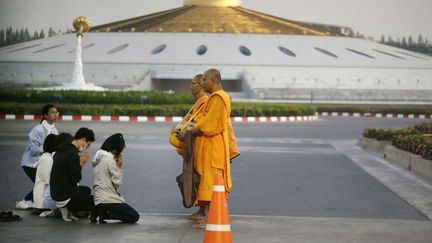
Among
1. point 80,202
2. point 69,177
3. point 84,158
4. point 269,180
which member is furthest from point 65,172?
point 269,180

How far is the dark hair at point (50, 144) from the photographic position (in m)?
9.77

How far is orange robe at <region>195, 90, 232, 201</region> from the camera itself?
877 cm

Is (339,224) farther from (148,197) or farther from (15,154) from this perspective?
(15,154)

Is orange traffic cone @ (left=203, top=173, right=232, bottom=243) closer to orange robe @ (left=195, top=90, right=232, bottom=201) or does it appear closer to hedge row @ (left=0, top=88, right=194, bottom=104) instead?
orange robe @ (left=195, top=90, right=232, bottom=201)

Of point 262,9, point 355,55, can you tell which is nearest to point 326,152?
point 355,55

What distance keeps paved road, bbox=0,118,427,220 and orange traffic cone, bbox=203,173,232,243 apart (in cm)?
293

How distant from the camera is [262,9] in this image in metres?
66.2

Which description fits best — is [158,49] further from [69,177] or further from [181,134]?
[181,134]

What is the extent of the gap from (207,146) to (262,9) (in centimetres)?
5792

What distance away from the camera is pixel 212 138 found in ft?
29.0

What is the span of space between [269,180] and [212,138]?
458 centimetres

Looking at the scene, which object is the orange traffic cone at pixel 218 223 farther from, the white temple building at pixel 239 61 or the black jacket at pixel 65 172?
the white temple building at pixel 239 61

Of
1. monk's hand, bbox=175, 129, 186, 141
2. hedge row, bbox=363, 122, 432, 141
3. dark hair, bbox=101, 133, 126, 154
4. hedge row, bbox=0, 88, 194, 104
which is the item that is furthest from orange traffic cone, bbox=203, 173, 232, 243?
hedge row, bbox=0, 88, 194, 104

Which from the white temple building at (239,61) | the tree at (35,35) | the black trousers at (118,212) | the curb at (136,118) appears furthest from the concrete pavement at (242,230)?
the tree at (35,35)
